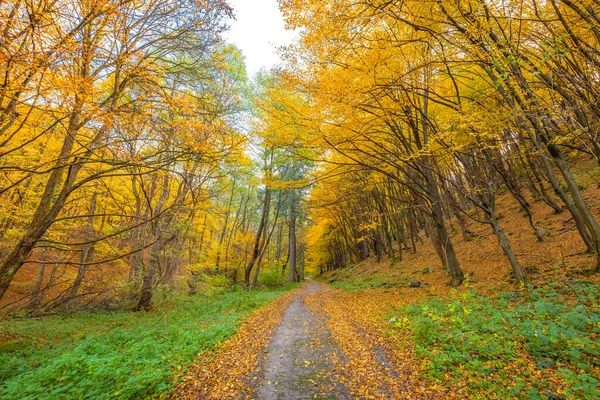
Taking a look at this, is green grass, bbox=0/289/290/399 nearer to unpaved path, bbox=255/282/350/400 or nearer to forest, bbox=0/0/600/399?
forest, bbox=0/0/600/399

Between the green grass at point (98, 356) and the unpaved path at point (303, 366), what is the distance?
1.43 metres

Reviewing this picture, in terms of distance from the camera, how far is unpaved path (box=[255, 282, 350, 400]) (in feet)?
12.0

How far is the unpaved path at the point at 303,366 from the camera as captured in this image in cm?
367

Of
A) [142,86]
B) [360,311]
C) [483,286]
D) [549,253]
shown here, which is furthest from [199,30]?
[549,253]

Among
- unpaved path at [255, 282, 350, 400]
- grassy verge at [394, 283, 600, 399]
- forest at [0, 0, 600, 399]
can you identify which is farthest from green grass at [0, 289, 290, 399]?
grassy verge at [394, 283, 600, 399]

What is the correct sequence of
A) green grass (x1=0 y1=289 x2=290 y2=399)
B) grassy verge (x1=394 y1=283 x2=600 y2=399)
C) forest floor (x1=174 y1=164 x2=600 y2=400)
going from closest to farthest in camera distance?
1. grassy verge (x1=394 y1=283 x2=600 y2=399)
2. forest floor (x1=174 y1=164 x2=600 y2=400)
3. green grass (x1=0 y1=289 x2=290 y2=399)

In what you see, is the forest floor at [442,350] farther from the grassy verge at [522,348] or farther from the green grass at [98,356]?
the green grass at [98,356]

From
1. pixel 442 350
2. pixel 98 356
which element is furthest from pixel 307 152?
pixel 98 356

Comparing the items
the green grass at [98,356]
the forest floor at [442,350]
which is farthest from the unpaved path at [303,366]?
the green grass at [98,356]

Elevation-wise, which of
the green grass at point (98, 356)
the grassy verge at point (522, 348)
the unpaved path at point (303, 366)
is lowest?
the unpaved path at point (303, 366)

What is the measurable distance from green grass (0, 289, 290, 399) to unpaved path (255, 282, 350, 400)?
143cm

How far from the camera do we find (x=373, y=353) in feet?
15.7

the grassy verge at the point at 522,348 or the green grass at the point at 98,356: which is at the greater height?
the green grass at the point at 98,356

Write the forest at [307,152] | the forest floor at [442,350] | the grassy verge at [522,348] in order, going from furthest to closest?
the forest at [307,152], the forest floor at [442,350], the grassy verge at [522,348]
